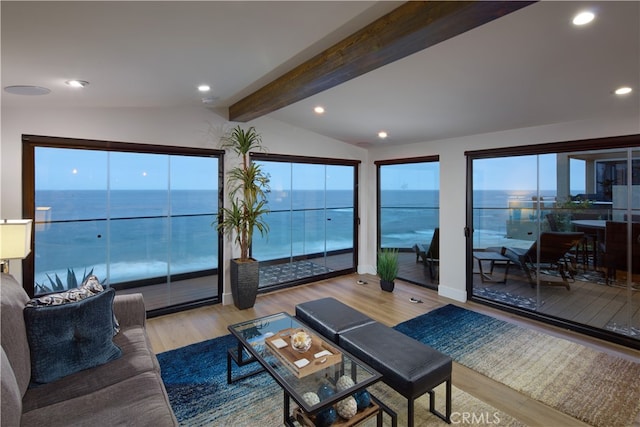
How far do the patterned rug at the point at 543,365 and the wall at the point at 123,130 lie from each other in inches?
117

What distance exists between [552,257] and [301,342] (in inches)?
141

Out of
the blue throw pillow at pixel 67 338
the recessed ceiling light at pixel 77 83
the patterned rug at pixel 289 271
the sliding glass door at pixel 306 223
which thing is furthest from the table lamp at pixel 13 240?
the patterned rug at pixel 289 271

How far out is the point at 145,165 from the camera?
13.6ft

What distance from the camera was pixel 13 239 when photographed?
2432mm

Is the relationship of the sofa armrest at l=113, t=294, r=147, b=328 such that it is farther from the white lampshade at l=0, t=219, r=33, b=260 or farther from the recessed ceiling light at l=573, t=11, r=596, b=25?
the recessed ceiling light at l=573, t=11, r=596, b=25

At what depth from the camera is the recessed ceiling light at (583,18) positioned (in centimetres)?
189

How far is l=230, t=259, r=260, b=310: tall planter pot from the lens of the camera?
435 cm

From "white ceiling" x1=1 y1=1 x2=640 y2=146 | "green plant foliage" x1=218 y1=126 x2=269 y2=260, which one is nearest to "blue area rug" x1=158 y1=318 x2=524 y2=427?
"green plant foliage" x1=218 y1=126 x2=269 y2=260

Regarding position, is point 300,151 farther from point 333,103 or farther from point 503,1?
point 503,1

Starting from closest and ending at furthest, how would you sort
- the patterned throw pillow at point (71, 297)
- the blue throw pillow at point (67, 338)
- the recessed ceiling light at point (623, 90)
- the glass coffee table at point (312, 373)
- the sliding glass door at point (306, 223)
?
the glass coffee table at point (312, 373) → the blue throw pillow at point (67, 338) → the patterned throw pillow at point (71, 297) → the recessed ceiling light at point (623, 90) → the sliding glass door at point (306, 223)

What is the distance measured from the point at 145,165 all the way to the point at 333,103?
2509 millimetres

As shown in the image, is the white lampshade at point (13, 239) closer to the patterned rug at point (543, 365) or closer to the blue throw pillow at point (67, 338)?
the blue throw pillow at point (67, 338)
